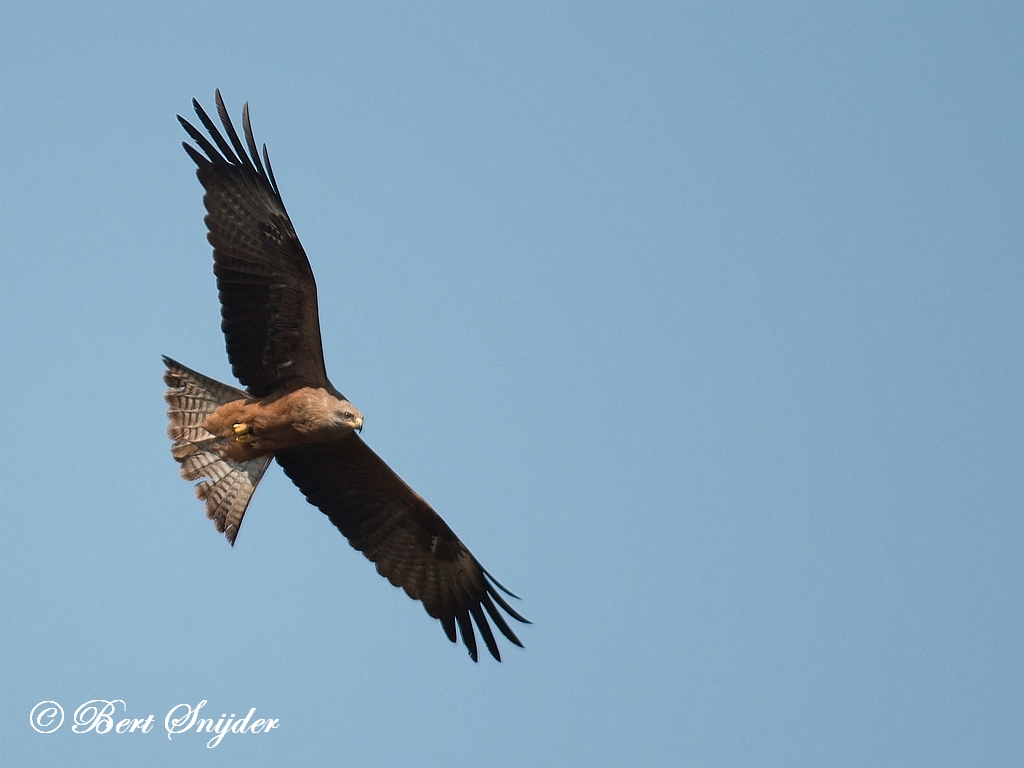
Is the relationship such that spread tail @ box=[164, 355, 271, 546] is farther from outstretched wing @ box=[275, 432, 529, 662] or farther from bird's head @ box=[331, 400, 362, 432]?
bird's head @ box=[331, 400, 362, 432]

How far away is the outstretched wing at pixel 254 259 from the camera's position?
9336 mm

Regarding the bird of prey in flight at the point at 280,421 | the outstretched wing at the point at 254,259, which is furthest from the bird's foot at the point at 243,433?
the outstretched wing at the point at 254,259

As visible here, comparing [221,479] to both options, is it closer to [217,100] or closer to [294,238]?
[294,238]

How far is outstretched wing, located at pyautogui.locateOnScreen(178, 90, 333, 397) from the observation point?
934 centimetres

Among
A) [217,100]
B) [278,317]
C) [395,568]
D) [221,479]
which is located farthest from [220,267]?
[395,568]

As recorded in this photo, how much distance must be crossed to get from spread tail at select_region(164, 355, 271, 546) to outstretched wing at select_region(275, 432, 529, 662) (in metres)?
0.35

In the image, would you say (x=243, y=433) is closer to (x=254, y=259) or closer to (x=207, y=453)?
(x=207, y=453)

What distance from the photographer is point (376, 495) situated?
34.6ft

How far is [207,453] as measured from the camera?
10.2 m

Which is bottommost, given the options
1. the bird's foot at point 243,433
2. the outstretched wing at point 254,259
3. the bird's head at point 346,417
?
the bird's head at point 346,417

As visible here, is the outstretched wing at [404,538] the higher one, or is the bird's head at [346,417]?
the bird's head at [346,417]

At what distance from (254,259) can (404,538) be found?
2726mm

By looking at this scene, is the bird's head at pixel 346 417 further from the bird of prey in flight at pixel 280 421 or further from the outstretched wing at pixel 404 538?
the outstretched wing at pixel 404 538

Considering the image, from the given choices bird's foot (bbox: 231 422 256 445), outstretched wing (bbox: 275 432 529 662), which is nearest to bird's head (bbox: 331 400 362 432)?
bird's foot (bbox: 231 422 256 445)
